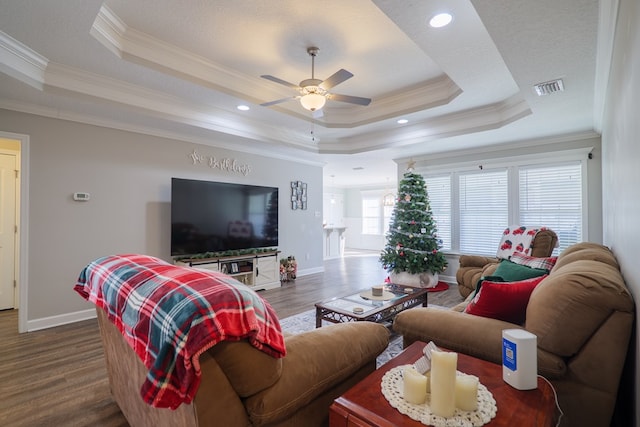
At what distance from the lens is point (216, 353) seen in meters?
1.05

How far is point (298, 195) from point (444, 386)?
220 inches

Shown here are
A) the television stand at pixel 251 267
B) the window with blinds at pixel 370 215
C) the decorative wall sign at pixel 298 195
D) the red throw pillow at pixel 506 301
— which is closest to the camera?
the red throw pillow at pixel 506 301

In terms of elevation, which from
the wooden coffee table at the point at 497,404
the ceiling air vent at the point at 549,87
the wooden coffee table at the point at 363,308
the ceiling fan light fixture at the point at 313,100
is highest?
the ceiling air vent at the point at 549,87

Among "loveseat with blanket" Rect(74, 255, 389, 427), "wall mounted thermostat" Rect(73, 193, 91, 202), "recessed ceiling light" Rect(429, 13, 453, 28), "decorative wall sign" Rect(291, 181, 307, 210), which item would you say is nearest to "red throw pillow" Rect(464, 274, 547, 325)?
"loveseat with blanket" Rect(74, 255, 389, 427)

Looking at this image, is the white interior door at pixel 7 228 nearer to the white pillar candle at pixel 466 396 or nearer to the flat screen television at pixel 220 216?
the flat screen television at pixel 220 216

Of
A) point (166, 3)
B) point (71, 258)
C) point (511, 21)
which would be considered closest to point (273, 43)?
point (166, 3)

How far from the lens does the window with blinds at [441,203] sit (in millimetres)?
6195

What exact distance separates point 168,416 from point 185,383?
0.46 meters

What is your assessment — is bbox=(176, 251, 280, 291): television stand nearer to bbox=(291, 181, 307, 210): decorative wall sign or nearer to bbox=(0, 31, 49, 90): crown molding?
bbox=(291, 181, 307, 210): decorative wall sign

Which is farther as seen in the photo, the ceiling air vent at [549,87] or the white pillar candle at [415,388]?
the ceiling air vent at [549,87]

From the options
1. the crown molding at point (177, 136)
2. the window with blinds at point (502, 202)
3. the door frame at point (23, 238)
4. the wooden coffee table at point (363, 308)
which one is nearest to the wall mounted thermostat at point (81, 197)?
the door frame at point (23, 238)

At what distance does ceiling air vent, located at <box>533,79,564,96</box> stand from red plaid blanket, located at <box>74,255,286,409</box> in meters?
3.40

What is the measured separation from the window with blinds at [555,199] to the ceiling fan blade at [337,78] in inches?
162

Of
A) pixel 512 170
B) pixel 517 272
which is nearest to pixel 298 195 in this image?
pixel 512 170
